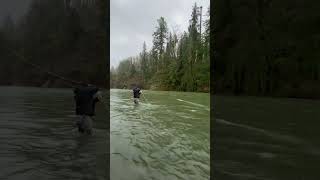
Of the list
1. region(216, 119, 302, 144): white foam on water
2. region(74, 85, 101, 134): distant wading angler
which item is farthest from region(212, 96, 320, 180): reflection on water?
region(74, 85, 101, 134): distant wading angler

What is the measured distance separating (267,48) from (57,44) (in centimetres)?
6506

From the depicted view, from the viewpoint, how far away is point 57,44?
113 m

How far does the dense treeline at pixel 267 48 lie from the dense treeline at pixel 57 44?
34923mm

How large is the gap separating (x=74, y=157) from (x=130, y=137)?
5271 mm

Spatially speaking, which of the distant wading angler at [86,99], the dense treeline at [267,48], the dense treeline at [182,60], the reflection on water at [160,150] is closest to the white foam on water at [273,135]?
the reflection on water at [160,150]

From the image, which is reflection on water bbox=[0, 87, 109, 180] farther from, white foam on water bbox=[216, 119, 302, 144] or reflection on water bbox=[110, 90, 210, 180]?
white foam on water bbox=[216, 119, 302, 144]

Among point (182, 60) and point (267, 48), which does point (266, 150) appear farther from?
point (182, 60)

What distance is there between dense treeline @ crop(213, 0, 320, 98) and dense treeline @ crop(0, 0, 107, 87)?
3492 cm

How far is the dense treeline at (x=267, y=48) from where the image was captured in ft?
178

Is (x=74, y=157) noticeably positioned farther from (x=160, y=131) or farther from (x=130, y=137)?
(x=160, y=131)

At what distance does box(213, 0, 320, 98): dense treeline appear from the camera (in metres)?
54.4

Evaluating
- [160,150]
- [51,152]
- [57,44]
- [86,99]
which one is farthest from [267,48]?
[57,44]

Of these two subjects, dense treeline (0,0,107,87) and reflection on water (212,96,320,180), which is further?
dense treeline (0,0,107,87)

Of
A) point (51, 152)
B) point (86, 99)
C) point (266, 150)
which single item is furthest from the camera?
point (86, 99)
